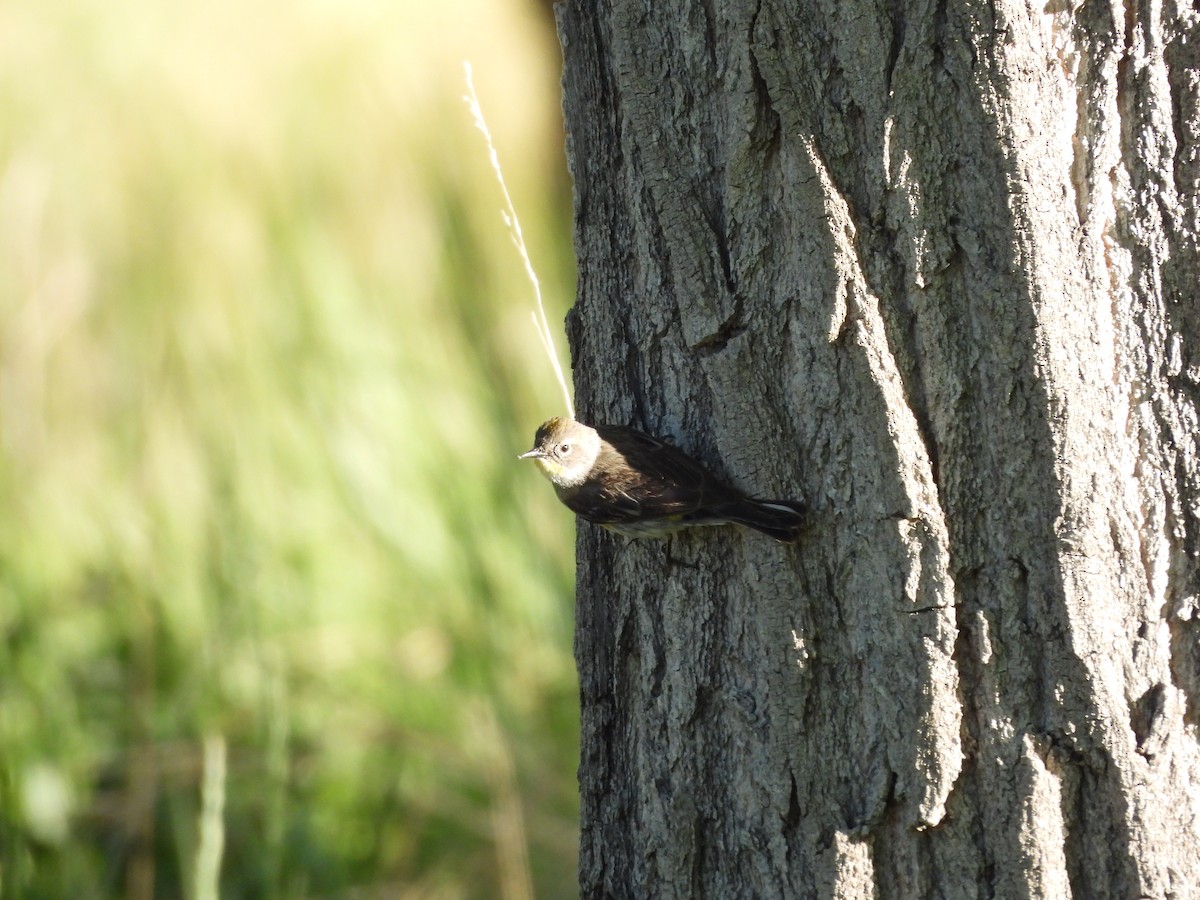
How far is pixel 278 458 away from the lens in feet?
12.7

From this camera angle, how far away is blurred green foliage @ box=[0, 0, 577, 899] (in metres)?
3.27

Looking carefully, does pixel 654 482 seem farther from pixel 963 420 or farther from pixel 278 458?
pixel 278 458

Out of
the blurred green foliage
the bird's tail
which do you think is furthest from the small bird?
the blurred green foliage

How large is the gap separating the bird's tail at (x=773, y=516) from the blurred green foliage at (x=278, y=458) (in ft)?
5.29

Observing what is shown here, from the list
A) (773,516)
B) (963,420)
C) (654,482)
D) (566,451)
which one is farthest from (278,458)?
(963,420)

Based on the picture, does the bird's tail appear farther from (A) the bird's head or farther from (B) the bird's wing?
(A) the bird's head

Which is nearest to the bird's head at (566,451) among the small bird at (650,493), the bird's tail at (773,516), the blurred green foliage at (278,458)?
the small bird at (650,493)

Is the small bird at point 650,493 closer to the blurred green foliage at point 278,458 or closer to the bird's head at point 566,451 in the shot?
the bird's head at point 566,451

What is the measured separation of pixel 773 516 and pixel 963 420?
282 mm

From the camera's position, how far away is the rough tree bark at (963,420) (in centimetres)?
135

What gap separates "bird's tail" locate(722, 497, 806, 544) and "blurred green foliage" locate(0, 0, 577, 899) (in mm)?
1611

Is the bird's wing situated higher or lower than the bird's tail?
higher

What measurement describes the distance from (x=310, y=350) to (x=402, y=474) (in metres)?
0.63

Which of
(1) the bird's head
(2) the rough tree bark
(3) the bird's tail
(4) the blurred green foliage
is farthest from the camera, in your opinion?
(4) the blurred green foliage
